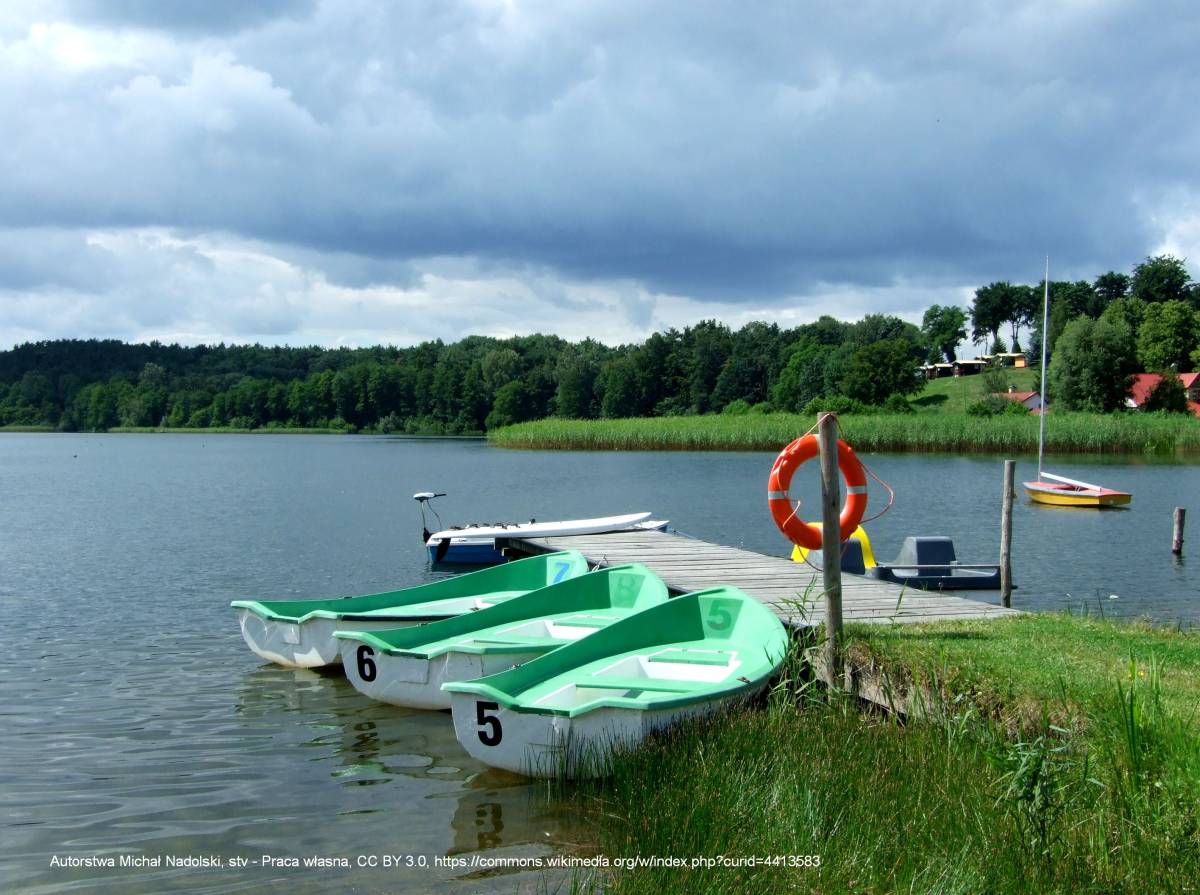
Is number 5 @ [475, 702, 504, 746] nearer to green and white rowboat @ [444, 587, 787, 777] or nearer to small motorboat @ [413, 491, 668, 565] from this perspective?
green and white rowboat @ [444, 587, 787, 777]

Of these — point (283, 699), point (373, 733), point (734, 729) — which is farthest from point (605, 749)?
point (283, 699)

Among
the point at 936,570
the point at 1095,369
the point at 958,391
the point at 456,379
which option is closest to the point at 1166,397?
the point at 1095,369

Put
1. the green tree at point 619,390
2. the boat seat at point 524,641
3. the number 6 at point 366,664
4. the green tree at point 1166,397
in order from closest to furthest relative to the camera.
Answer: the boat seat at point 524,641 → the number 6 at point 366,664 → the green tree at point 1166,397 → the green tree at point 619,390

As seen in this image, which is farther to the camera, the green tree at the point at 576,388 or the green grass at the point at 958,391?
the green tree at the point at 576,388

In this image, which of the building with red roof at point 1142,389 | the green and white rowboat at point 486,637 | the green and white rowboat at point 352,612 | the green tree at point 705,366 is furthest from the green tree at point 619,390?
the green and white rowboat at point 486,637

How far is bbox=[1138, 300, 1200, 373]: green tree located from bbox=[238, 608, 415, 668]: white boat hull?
7451 centimetres

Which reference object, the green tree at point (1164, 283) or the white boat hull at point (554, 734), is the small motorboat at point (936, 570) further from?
the green tree at point (1164, 283)

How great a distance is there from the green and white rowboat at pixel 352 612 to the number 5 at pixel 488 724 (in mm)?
3146

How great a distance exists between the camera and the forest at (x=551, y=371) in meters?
80.4

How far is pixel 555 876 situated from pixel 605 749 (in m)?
1.07

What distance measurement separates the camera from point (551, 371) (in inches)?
4124

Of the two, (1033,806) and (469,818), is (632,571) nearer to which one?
(469,818)

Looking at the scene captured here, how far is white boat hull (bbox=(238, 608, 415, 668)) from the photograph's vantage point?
9.55 meters

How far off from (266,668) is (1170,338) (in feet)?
253
